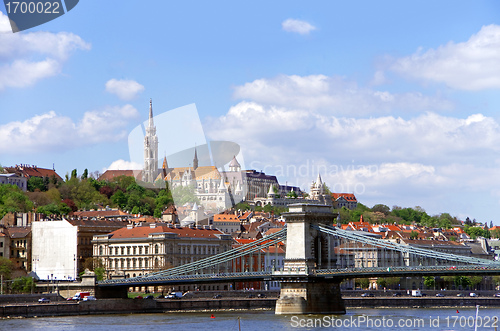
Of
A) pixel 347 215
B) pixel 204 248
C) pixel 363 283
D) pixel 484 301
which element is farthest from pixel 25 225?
pixel 347 215

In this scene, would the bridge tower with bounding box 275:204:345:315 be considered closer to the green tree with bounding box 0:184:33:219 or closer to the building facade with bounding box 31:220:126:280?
the building facade with bounding box 31:220:126:280

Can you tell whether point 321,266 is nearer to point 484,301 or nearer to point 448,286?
point 484,301

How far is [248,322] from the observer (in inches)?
1959

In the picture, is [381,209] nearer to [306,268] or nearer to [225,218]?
[225,218]

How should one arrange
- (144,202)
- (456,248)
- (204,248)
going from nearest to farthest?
1. (204,248)
2. (456,248)
3. (144,202)

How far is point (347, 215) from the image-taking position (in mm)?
152375

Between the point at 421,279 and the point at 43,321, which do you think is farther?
the point at 421,279

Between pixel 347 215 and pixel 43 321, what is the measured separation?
10386 cm

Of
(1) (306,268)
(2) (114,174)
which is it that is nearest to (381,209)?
(2) (114,174)

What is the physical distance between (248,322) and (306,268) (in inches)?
161

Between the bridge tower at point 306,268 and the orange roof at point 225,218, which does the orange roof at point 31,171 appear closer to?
the orange roof at point 225,218

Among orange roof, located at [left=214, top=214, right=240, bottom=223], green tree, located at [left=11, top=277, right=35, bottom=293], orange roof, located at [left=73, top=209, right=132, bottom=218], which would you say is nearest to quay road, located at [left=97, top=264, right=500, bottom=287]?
green tree, located at [left=11, top=277, right=35, bottom=293]

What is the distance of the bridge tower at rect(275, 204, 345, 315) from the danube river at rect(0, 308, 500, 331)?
104 cm

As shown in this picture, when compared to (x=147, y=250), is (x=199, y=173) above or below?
above
